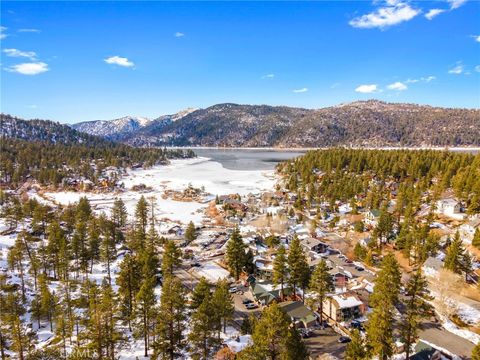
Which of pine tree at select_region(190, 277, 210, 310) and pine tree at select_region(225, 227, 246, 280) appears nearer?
pine tree at select_region(190, 277, 210, 310)

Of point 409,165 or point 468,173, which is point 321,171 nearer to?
point 409,165

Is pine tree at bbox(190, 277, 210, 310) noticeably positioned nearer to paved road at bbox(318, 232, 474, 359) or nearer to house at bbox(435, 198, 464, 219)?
paved road at bbox(318, 232, 474, 359)

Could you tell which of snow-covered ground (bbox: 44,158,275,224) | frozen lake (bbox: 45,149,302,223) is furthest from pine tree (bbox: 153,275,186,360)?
frozen lake (bbox: 45,149,302,223)

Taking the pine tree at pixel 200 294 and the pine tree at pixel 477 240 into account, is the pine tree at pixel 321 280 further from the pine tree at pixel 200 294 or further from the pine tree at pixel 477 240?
the pine tree at pixel 477 240

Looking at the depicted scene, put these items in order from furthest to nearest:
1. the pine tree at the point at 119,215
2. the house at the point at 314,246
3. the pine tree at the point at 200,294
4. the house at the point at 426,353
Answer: the pine tree at the point at 119,215 < the house at the point at 314,246 < the pine tree at the point at 200,294 < the house at the point at 426,353

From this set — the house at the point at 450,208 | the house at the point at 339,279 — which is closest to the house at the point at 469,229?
the house at the point at 450,208

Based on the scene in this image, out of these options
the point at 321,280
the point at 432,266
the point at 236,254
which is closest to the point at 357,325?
the point at 321,280
